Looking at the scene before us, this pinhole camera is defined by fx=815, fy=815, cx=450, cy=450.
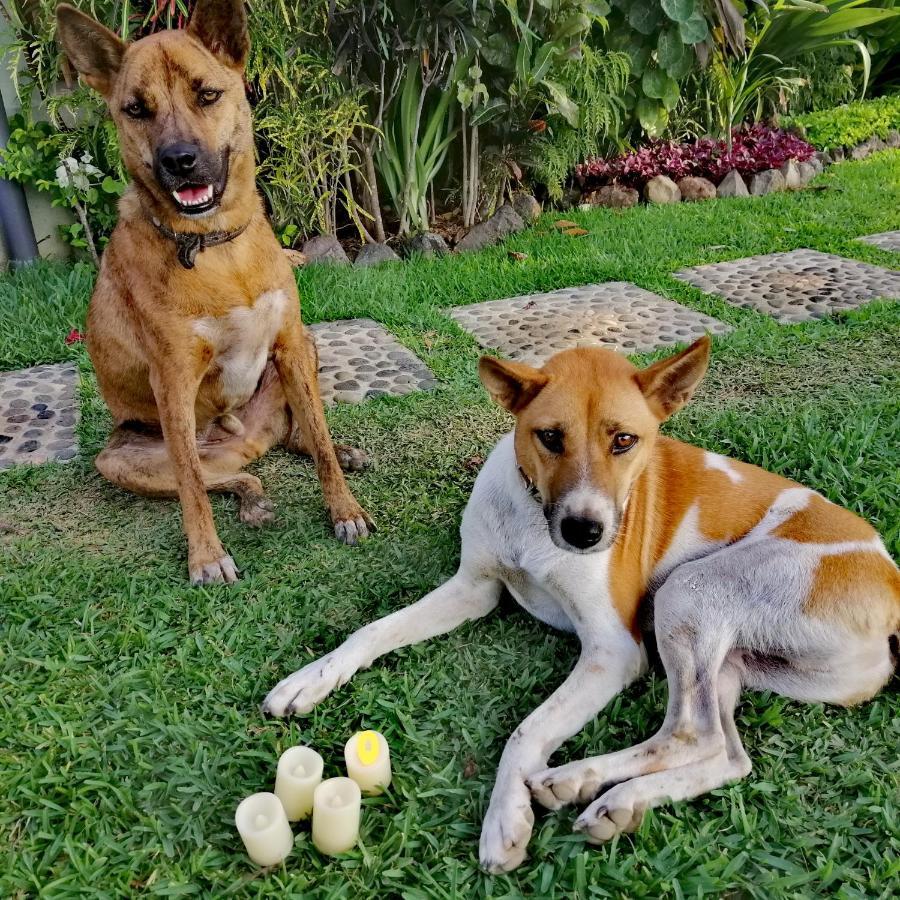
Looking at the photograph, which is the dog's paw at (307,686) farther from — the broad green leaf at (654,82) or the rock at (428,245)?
the broad green leaf at (654,82)

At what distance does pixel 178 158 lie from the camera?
10.3 feet

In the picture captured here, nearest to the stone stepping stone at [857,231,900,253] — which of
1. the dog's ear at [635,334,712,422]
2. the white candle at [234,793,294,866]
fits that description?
the dog's ear at [635,334,712,422]

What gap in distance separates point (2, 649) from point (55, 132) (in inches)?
209

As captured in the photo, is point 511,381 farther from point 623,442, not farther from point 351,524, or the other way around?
point 351,524

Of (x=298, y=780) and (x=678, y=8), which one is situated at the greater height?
(x=678, y=8)

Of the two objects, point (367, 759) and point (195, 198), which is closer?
point (367, 759)

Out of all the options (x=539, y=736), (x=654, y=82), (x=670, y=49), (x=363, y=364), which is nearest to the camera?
(x=539, y=736)

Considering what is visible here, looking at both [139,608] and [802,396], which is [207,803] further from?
[802,396]

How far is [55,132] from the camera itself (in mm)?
6797

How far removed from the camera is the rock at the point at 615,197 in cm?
863

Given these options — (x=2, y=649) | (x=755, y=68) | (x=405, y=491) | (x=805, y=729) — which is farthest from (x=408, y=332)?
(x=755, y=68)

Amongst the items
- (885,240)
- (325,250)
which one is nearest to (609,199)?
(885,240)

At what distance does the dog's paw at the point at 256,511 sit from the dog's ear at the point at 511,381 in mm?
1535

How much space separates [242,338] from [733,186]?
701 centimetres
